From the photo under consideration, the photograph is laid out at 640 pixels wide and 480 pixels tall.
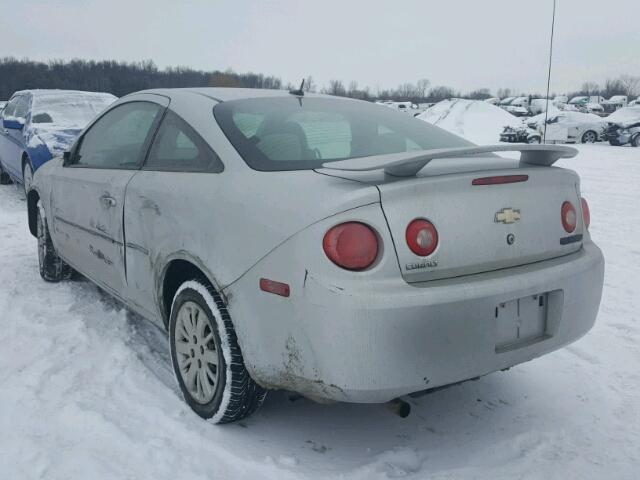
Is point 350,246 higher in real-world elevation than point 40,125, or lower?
lower

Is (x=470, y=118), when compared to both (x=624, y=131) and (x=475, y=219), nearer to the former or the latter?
(x=624, y=131)

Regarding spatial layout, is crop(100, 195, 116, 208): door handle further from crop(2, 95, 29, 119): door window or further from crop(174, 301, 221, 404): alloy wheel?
crop(2, 95, 29, 119): door window

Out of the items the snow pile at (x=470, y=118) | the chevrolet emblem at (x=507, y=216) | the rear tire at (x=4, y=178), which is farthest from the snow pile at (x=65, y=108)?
the snow pile at (x=470, y=118)

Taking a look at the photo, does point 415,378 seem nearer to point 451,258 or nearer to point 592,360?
point 451,258

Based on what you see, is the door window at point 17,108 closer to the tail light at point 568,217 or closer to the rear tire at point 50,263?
the rear tire at point 50,263

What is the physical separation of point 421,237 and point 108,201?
1.96m

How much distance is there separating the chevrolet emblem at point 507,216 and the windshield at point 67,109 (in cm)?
717

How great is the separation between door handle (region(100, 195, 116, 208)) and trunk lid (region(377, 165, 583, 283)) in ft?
5.76

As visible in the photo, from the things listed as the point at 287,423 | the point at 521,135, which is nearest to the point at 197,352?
the point at 287,423

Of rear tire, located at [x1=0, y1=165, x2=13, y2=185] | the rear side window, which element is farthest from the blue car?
the rear side window

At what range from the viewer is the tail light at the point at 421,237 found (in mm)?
2047

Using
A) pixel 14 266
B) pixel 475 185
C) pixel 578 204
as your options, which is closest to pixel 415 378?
pixel 475 185

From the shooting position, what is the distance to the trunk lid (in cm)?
206

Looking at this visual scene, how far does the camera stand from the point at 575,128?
2408 cm
